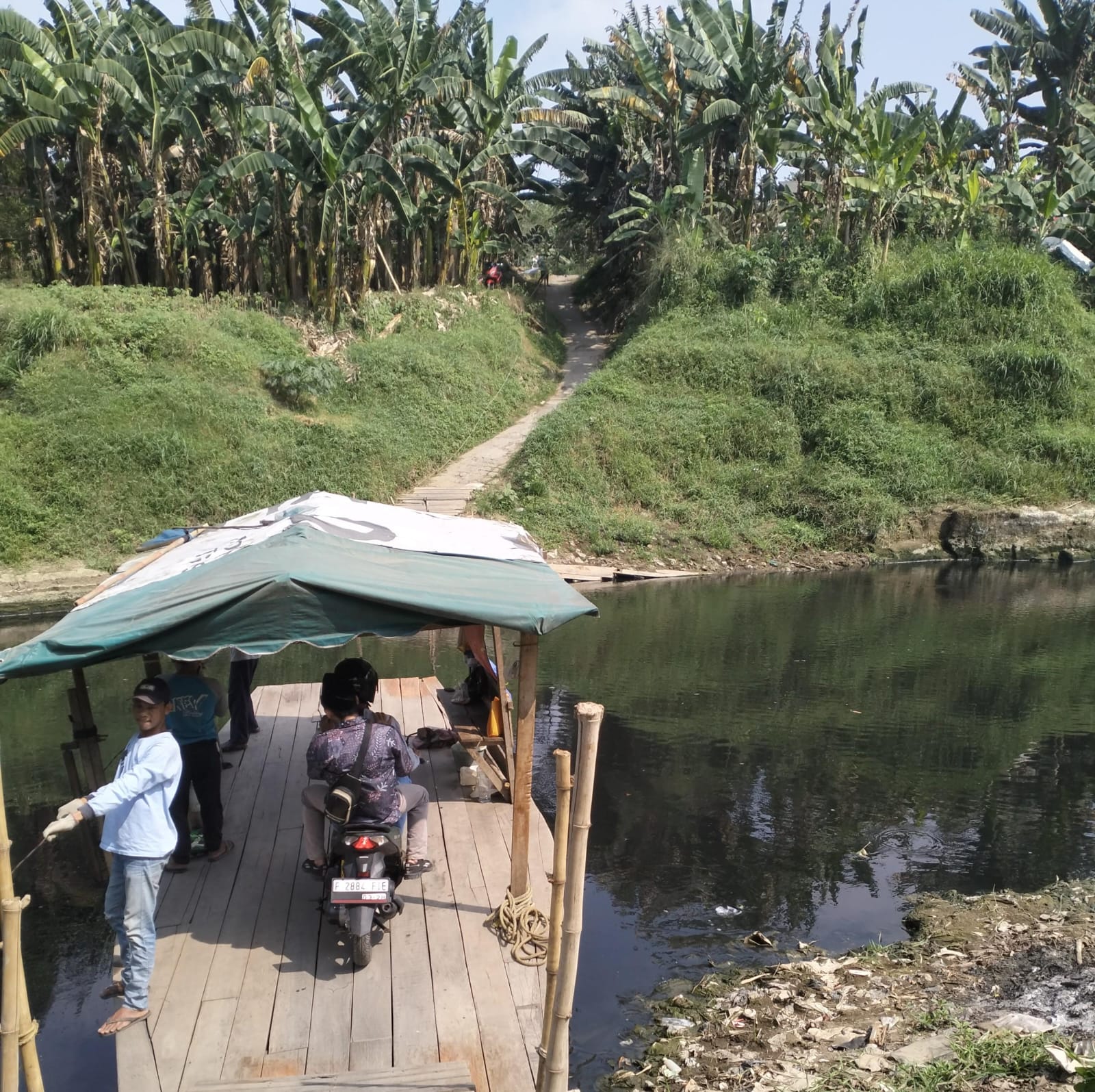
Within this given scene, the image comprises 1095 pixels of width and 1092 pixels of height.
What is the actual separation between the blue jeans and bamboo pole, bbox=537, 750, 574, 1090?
5.92 feet

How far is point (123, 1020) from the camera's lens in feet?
14.2

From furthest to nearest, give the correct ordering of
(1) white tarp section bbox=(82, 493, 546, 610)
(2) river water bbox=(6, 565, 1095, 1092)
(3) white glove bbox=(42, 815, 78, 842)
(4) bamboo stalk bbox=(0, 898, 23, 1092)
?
(2) river water bbox=(6, 565, 1095, 1092) < (1) white tarp section bbox=(82, 493, 546, 610) < (3) white glove bbox=(42, 815, 78, 842) < (4) bamboo stalk bbox=(0, 898, 23, 1092)

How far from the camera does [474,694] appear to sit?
7828 mm

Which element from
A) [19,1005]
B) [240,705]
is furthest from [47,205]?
[19,1005]

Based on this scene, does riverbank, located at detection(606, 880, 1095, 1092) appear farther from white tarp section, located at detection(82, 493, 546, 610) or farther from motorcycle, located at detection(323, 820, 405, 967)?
white tarp section, located at detection(82, 493, 546, 610)

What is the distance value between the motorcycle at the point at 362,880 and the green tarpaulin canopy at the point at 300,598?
0.97 meters

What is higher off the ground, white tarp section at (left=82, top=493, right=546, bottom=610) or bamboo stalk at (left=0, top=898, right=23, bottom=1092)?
white tarp section at (left=82, top=493, right=546, bottom=610)

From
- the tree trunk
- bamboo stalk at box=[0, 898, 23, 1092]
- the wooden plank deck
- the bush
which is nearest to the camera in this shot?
bamboo stalk at box=[0, 898, 23, 1092]

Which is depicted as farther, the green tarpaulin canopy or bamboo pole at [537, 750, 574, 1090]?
the green tarpaulin canopy

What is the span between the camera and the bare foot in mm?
4293

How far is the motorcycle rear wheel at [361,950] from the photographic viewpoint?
472 cm

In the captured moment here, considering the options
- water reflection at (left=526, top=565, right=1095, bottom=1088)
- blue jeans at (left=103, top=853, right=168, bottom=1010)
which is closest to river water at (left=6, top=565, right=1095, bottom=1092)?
water reflection at (left=526, top=565, right=1095, bottom=1088)

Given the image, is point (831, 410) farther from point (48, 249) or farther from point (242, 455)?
point (48, 249)

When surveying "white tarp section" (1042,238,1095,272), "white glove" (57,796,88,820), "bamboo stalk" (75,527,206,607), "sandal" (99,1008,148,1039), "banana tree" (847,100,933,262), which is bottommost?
"sandal" (99,1008,148,1039)
